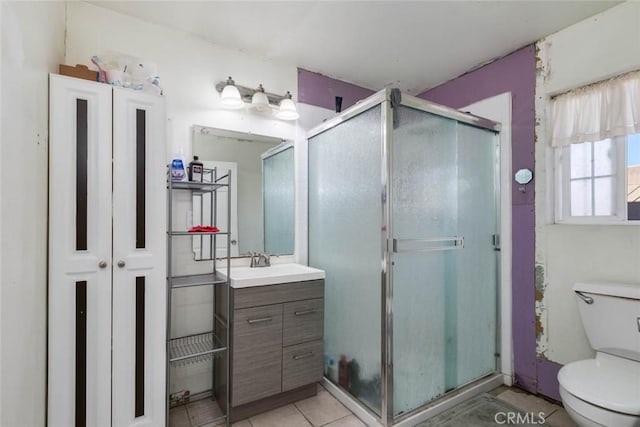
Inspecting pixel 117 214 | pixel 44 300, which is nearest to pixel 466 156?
pixel 117 214

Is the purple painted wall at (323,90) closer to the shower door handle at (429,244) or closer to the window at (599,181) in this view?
the shower door handle at (429,244)

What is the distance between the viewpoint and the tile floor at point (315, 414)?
1.73 meters

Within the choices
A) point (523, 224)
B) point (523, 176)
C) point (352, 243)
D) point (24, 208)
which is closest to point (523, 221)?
point (523, 224)

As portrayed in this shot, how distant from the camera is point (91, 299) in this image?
4.42 ft

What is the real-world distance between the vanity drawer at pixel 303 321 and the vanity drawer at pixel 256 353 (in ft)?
0.17

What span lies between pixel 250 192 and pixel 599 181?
7.44ft

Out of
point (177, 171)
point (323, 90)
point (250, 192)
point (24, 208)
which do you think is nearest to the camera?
point (24, 208)

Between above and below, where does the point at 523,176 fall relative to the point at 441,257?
above

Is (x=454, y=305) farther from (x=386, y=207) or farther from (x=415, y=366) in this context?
(x=386, y=207)

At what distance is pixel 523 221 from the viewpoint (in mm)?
2092

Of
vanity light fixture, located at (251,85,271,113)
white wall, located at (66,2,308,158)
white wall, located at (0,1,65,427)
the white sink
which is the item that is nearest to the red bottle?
the white sink

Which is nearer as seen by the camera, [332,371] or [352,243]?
[352,243]

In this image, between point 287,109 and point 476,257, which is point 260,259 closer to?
point 287,109

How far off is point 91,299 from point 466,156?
2.30 metres
